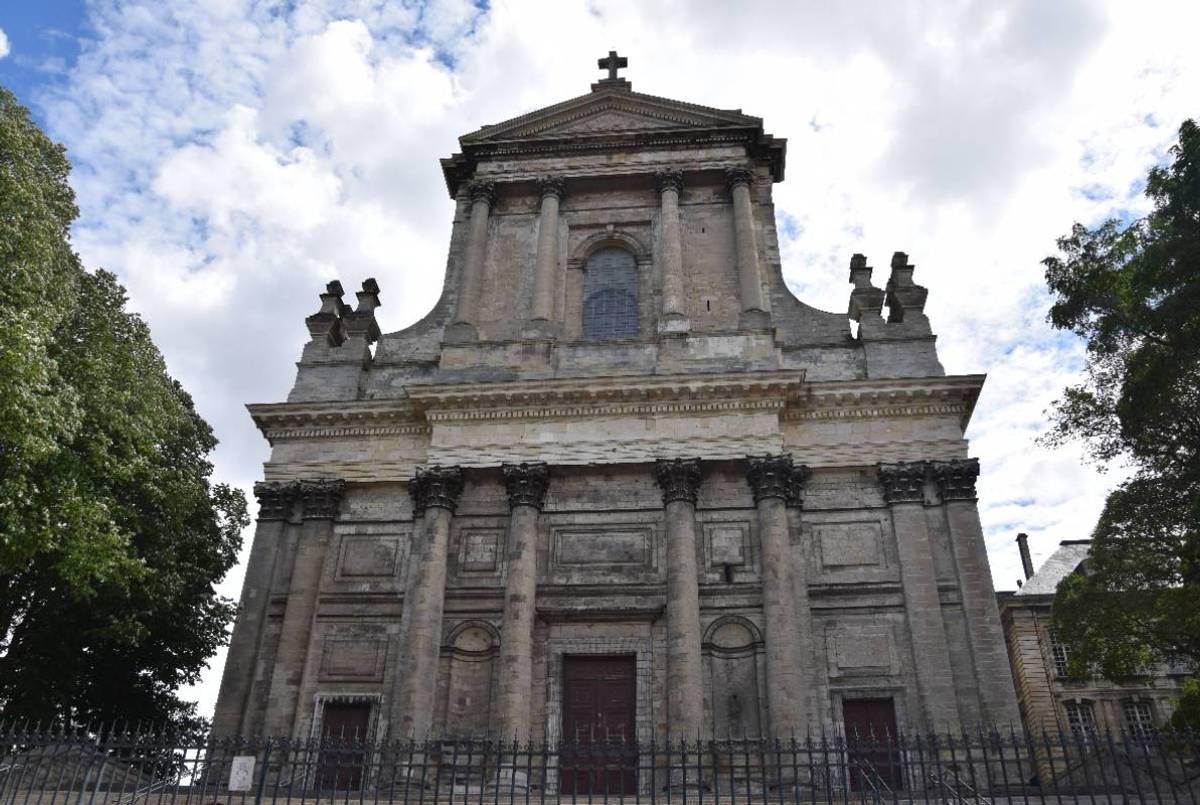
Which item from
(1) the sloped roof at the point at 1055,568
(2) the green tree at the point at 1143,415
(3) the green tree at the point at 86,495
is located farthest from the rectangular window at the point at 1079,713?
(3) the green tree at the point at 86,495

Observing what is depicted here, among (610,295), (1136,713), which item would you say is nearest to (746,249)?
(610,295)

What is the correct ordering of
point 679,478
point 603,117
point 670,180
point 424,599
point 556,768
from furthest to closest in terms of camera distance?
point 603,117
point 670,180
point 679,478
point 424,599
point 556,768

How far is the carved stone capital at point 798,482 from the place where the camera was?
18266mm

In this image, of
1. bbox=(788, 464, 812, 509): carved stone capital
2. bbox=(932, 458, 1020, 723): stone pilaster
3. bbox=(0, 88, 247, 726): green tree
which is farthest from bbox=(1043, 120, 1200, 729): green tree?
bbox=(0, 88, 247, 726): green tree

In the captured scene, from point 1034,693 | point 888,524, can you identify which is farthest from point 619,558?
point 1034,693

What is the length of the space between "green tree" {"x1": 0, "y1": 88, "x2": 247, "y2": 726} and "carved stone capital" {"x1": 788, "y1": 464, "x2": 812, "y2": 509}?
12007mm

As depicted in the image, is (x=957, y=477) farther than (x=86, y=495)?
Yes

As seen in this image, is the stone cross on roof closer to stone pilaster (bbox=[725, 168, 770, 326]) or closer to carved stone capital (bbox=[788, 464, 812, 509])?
stone pilaster (bbox=[725, 168, 770, 326])

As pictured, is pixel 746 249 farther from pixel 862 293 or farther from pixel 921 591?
pixel 921 591

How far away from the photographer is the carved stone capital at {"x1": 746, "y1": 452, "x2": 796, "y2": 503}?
18.0m

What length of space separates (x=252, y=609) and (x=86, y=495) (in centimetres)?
441

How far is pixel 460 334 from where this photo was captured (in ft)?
69.8

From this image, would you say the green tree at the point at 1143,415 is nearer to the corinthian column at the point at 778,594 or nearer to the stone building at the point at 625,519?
the stone building at the point at 625,519

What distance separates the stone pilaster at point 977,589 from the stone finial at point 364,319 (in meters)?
A: 13.0
